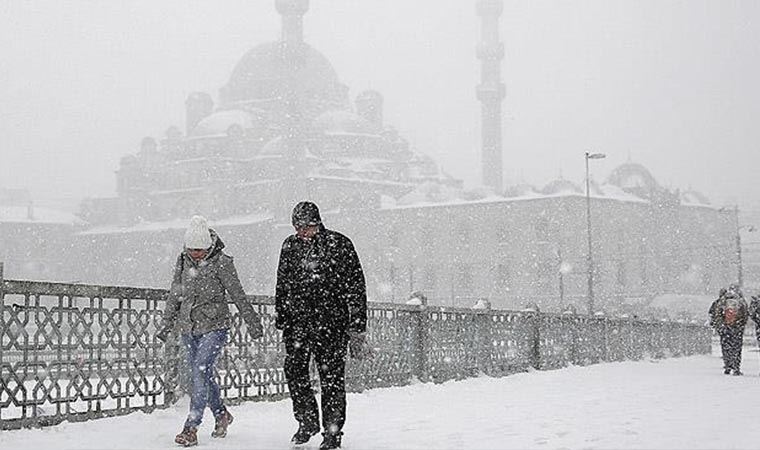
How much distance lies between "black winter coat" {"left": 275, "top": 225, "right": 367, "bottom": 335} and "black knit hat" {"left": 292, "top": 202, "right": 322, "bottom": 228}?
0.33 feet

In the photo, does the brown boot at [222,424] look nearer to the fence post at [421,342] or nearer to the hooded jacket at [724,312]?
the fence post at [421,342]

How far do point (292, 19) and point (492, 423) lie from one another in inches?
2289

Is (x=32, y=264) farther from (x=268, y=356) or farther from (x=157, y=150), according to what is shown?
(x=268, y=356)

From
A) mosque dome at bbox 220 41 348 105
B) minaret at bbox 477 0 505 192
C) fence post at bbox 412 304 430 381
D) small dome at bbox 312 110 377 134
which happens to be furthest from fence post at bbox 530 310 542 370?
small dome at bbox 312 110 377 134

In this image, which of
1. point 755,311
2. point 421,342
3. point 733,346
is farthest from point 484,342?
point 755,311

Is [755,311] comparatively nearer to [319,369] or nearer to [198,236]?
[319,369]

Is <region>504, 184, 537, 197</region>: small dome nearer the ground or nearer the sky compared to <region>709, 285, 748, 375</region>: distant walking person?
nearer the sky

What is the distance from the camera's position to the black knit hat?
5867mm

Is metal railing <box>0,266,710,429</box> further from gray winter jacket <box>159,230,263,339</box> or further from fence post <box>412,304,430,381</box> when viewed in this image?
gray winter jacket <box>159,230,263,339</box>

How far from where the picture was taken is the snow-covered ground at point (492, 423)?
233 inches

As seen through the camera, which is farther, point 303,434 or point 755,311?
point 755,311

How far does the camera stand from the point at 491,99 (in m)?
64.5

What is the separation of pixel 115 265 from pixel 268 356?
2422 inches

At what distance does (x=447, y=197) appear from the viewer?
64.9 metres
